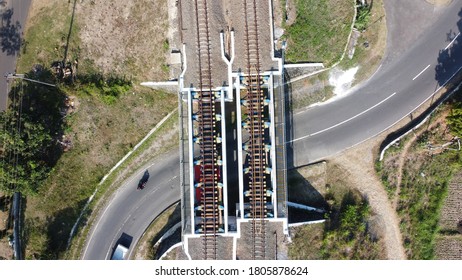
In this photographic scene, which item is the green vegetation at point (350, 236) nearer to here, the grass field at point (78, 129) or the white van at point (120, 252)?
the grass field at point (78, 129)

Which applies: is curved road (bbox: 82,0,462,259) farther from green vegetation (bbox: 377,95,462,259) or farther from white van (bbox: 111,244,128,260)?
green vegetation (bbox: 377,95,462,259)

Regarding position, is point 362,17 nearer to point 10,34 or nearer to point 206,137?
point 206,137

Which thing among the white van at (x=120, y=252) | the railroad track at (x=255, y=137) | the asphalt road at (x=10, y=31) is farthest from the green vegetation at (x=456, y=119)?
the asphalt road at (x=10, y=31)

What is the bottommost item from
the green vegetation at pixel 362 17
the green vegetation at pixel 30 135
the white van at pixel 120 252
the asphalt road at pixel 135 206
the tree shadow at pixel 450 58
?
the white van at pixel 120 252

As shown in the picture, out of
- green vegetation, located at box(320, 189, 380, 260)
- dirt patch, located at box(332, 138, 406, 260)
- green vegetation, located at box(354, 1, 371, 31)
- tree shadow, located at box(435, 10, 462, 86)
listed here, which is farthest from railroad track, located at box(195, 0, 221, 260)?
tree shadow, located at box(435, 10, 462, 86)

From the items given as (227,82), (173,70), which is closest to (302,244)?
(227,82)
